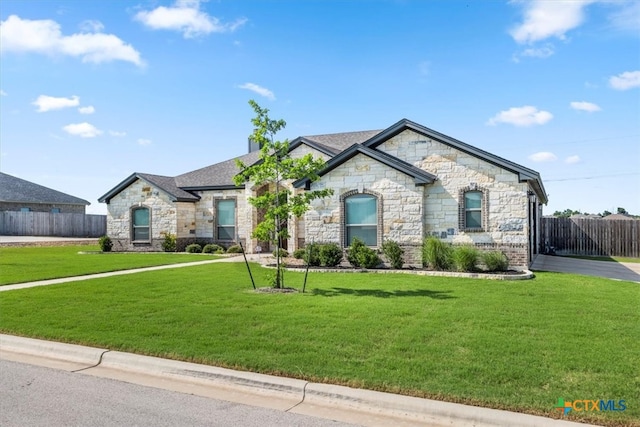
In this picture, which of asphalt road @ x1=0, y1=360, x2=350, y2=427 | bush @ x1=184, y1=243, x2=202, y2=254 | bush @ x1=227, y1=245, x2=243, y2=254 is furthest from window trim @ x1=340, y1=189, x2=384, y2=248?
asphalt road @ x1=0, y1=360, x2=350, y2=427

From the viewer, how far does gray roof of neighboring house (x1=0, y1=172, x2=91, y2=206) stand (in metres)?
43.1

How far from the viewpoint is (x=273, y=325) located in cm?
789

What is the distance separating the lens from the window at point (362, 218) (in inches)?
701

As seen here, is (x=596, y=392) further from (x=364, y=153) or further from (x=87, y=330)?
Result: (x=364, y=153)

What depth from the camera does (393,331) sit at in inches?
295

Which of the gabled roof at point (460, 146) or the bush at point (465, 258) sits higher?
the gabled roof at point (460, 146)

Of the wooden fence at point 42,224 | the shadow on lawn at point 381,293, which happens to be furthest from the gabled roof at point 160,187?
the wooden fence at point 42,224

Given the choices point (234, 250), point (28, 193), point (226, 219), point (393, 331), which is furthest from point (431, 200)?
point (28, 193)

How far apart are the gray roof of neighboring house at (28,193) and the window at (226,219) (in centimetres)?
2739

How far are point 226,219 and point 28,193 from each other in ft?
95.6

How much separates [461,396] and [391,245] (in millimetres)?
11639

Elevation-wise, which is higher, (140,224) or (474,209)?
(474,209)

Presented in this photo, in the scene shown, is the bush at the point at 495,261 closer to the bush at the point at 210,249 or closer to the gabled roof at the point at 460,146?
the gabled roof at the point at 460,146

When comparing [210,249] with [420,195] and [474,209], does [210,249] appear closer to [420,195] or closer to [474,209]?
[420,195]
